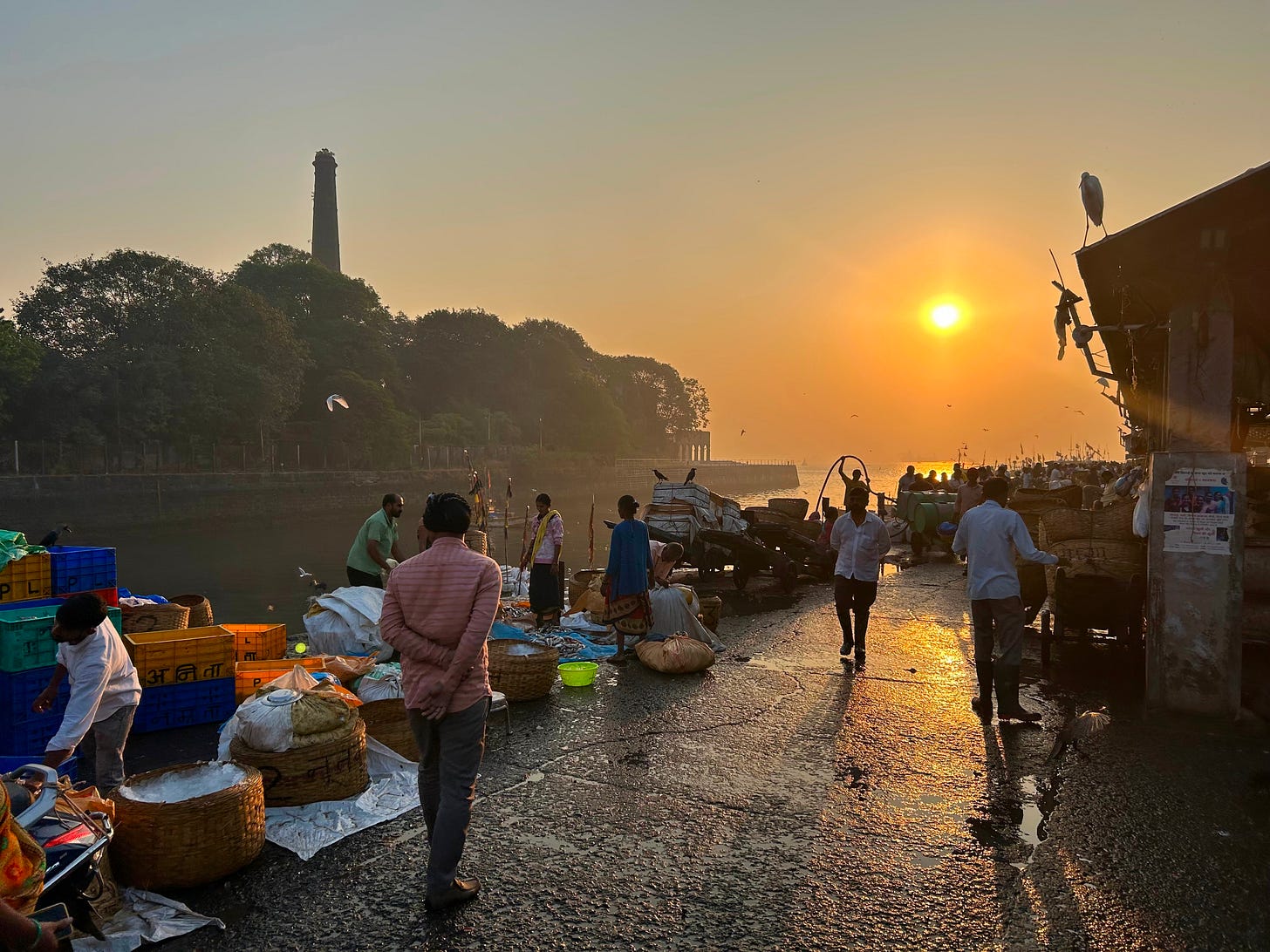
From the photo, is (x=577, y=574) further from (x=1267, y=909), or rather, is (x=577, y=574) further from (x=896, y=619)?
(x=1267, y=909)

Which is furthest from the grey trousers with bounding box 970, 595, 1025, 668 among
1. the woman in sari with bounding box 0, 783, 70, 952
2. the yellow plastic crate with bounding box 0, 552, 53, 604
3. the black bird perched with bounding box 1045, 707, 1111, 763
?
the yellow plastic crate with bounding box 0, 552, 53, 604

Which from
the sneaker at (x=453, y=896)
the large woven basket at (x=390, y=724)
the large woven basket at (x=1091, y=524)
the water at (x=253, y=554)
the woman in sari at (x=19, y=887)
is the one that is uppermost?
the large woven basket at (x=1091, y=524)

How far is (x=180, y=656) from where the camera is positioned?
254 inches

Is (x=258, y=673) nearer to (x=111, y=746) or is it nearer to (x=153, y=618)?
(x=153, y=618)

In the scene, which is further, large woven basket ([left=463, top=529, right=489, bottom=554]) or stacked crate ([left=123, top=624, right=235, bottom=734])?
large woven basket ([left=463, top=529, right=489, bottom=554])

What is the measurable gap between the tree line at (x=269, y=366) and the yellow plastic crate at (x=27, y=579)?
116 ft

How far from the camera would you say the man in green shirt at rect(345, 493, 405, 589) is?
9438 millimetres

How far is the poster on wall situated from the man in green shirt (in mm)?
7755

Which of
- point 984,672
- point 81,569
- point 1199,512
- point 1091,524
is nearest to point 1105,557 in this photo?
point 1091,524

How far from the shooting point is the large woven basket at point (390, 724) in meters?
5.68

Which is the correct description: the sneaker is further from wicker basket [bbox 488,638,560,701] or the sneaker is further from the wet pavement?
wicker basket [bbox 488,638,560,701]

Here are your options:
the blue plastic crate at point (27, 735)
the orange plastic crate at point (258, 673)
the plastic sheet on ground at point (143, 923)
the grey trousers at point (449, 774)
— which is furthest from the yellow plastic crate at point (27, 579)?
the grey trousers at point (449, 774)

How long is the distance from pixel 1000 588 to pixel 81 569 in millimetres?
7355

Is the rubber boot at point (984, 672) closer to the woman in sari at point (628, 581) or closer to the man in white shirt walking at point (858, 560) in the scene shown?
the man in white shirt walking at point (858, 560)
